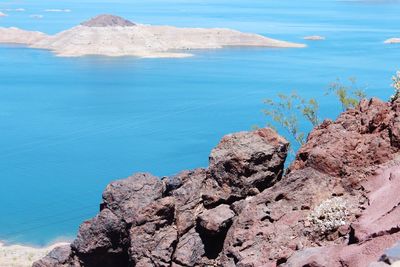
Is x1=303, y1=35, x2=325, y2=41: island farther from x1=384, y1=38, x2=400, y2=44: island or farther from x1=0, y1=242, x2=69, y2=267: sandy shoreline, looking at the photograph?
x1=0, y1=242, x2=69, y2=267: sandy shoreline

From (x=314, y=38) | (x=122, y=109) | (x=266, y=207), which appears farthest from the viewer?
(x=314, y=38)

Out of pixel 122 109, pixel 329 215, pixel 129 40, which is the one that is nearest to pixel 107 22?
pixel 129 40

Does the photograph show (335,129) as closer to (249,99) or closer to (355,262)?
(355,262)

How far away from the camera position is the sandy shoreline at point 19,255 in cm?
2815

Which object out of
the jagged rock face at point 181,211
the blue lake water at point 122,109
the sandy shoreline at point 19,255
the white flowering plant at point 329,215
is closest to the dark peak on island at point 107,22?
the blue lake water at point 122,109

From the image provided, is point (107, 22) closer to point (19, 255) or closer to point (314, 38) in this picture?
point (314, 38)

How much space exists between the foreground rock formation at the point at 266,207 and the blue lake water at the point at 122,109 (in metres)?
23.0

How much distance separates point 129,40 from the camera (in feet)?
441

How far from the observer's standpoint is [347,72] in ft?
284

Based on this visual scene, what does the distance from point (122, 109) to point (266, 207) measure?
203 ft

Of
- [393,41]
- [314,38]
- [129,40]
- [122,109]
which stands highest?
[393,41]

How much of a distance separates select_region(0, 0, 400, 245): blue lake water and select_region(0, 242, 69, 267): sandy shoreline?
7.85 ft

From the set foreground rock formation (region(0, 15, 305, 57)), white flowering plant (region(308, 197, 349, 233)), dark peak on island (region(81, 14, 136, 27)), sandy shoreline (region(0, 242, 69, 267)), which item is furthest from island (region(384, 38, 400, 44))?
white flowering plant (region(308, 197, 349, 233))

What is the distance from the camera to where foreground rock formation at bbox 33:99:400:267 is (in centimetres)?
1049
